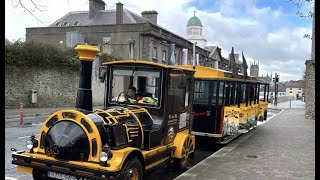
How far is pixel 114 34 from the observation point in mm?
38438

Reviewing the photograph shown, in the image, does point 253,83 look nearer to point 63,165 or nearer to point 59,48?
point 63,165

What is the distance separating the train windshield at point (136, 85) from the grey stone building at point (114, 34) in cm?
2924

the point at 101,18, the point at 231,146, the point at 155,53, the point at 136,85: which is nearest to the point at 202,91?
the point at 231,146

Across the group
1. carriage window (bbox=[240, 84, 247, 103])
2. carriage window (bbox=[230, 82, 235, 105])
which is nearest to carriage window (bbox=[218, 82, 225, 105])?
carriage window (bbox=[230, 82, 235, 105])

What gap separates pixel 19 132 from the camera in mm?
12641

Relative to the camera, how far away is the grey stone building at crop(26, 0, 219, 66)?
38.0 meters

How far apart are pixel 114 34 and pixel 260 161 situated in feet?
105

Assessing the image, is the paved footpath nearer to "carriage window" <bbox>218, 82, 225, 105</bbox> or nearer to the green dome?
"carriage window" <bbox>218, 82, 225, 105</bbox>

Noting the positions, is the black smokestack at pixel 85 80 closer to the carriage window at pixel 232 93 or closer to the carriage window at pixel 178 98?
the carriage window at pixel 178 98

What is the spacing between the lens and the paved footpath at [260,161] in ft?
22.9

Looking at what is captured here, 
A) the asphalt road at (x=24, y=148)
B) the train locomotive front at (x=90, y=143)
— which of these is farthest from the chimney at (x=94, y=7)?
the train locomotive front at (x=90, y=143)

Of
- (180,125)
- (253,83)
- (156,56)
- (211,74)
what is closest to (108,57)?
(156,56)

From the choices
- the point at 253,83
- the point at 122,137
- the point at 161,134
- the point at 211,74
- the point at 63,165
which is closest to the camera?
the point at 63,165

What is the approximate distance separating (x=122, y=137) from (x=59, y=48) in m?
22.0
